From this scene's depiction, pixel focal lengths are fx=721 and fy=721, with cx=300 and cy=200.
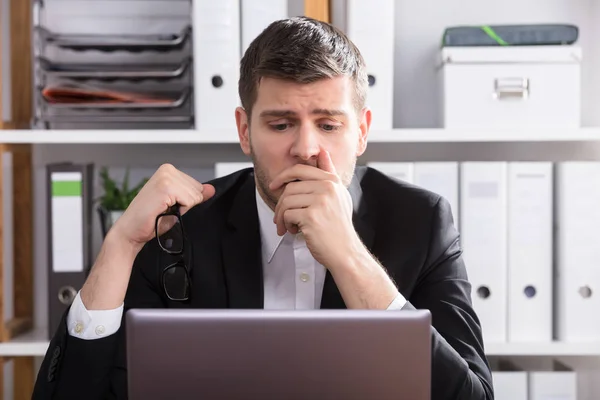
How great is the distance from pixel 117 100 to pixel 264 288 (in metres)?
0.65

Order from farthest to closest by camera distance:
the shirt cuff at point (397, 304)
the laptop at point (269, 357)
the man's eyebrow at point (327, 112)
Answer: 1. the man's eyebrow at point (327, 112)
2. the shirt cuff at point (397, 304)
3. the laptop at point (269, 357)

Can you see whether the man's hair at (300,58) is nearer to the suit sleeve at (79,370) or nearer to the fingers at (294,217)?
the fingers at (294,217)

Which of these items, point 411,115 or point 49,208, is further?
point 411,115

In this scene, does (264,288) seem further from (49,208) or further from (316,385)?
(316,385)

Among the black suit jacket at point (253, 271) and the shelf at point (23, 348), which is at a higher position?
the black suit jacket at point (253, 271)

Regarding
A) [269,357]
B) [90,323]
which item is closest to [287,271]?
[90,323]

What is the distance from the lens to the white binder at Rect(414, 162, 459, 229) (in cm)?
174

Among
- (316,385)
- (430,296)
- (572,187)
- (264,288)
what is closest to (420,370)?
(316,385)

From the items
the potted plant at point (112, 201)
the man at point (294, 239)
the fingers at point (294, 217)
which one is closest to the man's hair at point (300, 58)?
the man at point (294, 239)

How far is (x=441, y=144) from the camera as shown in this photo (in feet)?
6.77

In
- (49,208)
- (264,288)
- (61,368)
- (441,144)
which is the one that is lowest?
(61,368)

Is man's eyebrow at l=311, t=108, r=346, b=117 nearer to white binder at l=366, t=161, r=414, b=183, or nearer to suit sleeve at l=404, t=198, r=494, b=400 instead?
suit sleeve at l=404, t=198, r=494, b=400

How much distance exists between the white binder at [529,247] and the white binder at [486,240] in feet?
0.07

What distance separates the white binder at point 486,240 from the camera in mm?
1720
